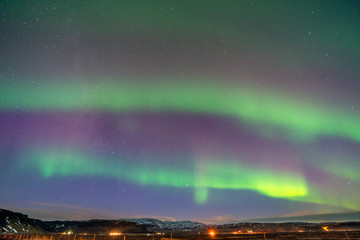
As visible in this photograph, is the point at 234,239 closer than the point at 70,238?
Yes

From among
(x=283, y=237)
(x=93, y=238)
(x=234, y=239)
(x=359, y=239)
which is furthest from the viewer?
(x=93, y=238)

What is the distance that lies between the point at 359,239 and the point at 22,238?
126 m

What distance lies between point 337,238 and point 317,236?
5.64 m

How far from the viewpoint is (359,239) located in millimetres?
67312

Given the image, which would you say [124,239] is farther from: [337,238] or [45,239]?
[337,238]

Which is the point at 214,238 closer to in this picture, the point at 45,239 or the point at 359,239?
the point at 359,239

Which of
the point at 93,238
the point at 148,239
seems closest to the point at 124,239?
the point at 148,239

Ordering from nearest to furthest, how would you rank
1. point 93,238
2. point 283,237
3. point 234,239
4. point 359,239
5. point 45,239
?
1. point 359,239
2. point 283,237
3. point 234,239
4. point 45,239
5. point 93,238

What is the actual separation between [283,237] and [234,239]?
16757 millimetres

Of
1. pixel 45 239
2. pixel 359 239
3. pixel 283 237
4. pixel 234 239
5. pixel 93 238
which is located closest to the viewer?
pixel 359 239

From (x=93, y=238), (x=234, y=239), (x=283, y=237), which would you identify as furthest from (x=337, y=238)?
(x=93, y=238)

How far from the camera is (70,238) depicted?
297 feet

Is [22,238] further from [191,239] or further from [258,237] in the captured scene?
[258,237]

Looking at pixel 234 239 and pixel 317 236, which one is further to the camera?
pixel 234 239
